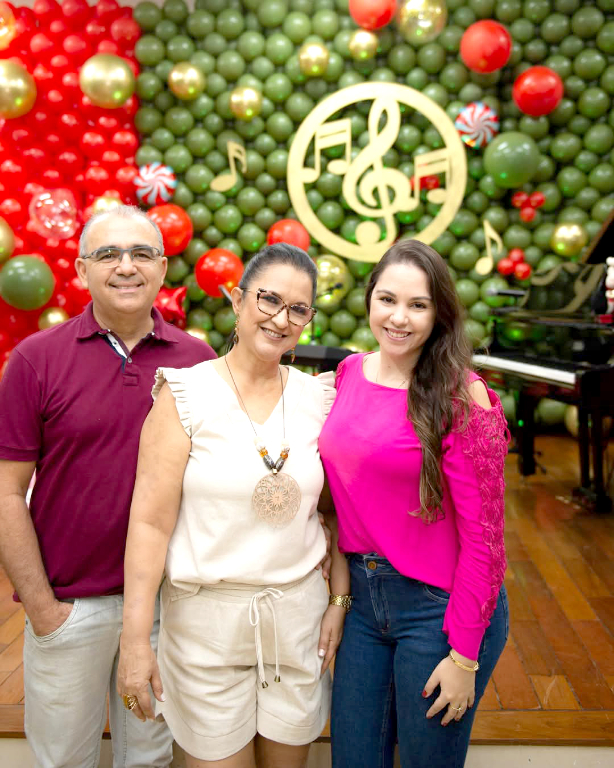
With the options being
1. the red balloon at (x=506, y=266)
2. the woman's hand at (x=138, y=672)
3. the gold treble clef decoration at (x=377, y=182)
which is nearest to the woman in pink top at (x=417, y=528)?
the woman's hand at (x=138, y=672)

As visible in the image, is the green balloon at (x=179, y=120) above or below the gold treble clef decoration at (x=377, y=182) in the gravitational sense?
above

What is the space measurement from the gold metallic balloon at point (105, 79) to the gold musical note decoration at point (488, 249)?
2920mm

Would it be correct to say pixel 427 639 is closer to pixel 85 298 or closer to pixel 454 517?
pixel 454 517

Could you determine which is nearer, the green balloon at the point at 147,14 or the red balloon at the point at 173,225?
the red balloon at the point at 173,225

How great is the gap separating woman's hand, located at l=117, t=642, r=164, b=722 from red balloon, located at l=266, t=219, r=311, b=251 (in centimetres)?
411

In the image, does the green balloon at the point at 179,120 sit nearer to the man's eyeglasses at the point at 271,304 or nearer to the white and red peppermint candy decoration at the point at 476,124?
the white and red peppermint candy decoration at the point at 476,124

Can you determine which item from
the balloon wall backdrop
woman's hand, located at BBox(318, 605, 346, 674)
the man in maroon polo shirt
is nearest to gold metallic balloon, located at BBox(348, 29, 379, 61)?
the balloon wall backdrop

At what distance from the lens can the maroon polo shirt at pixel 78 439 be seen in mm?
1430

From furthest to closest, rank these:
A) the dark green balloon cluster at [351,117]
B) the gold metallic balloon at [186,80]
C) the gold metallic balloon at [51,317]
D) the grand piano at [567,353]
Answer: the dark green balloon cluster at [351,117] < the gold metallic balloon at [186,80] < the gold metallic balloon at [51,317] < the grand piano at [567,353]

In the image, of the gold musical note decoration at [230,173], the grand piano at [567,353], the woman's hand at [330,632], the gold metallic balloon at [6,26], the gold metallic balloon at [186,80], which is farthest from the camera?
the gold musical note decoration at [230,173]

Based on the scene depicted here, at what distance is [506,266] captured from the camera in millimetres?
5289

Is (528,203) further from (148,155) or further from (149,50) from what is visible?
(149,50)

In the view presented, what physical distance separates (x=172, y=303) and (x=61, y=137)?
1542mm

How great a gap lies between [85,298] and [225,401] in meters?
4.04
